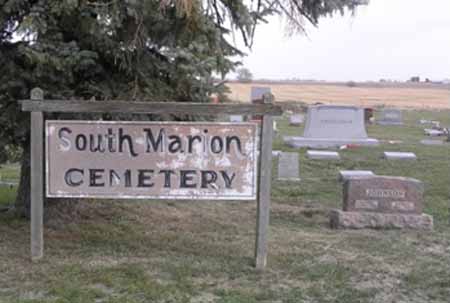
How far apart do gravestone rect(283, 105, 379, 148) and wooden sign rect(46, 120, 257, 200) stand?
12.4 meters

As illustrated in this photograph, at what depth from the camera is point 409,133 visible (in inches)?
954

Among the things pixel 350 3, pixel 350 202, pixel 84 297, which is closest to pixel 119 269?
pixel 84 297

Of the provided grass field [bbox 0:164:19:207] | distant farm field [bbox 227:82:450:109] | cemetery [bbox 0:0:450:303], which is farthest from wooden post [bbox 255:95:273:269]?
distant farm field [bbox 227:82:450:109]

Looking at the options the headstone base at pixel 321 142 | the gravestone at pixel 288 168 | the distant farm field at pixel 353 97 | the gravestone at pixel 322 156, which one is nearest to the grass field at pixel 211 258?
the gravestone at pixel 288 168

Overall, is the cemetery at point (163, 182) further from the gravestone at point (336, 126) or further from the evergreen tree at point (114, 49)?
the gravestone at point (336, 126)

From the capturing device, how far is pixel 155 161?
541 cm

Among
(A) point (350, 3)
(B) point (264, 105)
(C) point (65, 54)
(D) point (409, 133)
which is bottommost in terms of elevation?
(D) point (409, 133)

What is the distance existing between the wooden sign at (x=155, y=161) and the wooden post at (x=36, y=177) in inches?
3.4

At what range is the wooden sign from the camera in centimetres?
536

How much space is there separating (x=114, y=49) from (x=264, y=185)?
200cm

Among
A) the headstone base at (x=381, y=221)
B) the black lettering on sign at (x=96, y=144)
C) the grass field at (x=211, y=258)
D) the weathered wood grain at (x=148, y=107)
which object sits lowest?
the grass field at (x=211, y=258)

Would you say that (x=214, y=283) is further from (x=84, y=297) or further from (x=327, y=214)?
(x=327, y=214)

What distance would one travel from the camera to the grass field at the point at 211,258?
4.66 metres

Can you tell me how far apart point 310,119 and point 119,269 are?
13722mm
